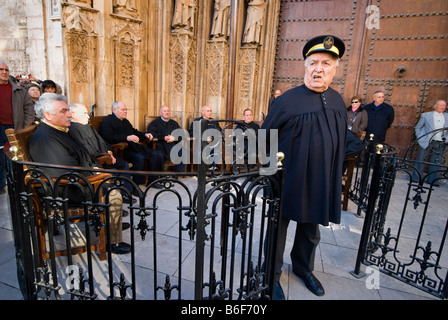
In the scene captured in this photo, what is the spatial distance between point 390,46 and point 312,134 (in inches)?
213

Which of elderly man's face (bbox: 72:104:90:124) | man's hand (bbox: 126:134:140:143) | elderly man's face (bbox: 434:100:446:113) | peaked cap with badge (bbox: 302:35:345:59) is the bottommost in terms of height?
man's hand (bbox: 126:134:140:143)

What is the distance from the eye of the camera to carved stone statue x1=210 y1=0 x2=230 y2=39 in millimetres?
5441

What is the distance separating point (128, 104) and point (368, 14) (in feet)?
18.1

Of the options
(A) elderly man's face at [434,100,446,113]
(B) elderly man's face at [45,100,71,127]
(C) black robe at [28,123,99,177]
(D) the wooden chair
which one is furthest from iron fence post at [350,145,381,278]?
(A) elderly man's face at [434,100,446,113]

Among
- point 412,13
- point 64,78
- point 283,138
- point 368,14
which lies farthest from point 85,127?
point 412,13

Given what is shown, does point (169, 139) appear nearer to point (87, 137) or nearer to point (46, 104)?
point (87, 137)

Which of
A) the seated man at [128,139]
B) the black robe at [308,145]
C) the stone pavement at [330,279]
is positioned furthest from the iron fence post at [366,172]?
the seated man at [128,139]

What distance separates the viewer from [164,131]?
5.05m

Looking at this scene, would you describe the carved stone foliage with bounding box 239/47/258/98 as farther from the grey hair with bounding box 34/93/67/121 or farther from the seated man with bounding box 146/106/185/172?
the grey hair with bounding box 34/93/67/121

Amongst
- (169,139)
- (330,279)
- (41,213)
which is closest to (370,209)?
(330,279)

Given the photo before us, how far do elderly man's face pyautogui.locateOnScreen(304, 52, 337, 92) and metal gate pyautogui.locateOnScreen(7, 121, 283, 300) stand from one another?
0.74 metres

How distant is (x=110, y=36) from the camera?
450 cm

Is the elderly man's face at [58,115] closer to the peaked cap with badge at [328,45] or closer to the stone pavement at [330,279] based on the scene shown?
the stone pavement at [330,279]

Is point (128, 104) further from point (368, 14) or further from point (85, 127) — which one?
point (368, 14)
